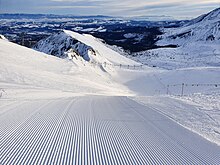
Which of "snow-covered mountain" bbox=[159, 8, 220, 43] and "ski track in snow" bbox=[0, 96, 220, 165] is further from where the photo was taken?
"snow-covered mountain" bbox=[159, 8, 220, 43]

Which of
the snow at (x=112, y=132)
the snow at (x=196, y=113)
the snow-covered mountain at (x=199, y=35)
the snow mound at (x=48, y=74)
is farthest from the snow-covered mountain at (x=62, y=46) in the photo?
the snow-covered mountain at (x=199, y=35)

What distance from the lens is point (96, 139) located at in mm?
11516

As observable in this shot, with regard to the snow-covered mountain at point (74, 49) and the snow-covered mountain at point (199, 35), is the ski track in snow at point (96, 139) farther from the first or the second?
the snow-covered mountain at point (199, 35)

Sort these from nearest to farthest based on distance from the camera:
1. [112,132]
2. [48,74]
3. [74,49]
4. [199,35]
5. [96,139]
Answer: [96,139]
[112,132]
[48,74]
[74,49]
[199,35]

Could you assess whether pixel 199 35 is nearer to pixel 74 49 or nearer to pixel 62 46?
pixel 62 46

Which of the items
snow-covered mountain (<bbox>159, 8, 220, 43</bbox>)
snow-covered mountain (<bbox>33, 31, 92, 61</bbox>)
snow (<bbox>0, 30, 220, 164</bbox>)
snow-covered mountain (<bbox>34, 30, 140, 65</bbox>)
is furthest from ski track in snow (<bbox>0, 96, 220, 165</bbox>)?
snow-covered mountain (<bbox>159, 8, 220, 43</bbox>)

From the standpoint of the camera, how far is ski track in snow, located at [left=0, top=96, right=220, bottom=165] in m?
9.45

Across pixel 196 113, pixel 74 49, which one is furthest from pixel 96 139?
pixel 74 49

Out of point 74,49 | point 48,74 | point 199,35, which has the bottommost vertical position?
point 48,74

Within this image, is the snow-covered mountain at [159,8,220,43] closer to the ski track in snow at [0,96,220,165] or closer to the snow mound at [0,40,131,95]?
the snow mound at [0,40,131,95]

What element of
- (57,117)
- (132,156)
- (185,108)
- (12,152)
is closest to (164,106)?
(185,108)

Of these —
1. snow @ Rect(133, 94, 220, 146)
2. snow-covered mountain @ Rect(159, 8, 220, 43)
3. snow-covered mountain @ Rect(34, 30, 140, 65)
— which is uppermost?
snow-covered mountain @ Rect(159, 8, 220, 43)

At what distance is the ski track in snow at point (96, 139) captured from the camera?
945 cm

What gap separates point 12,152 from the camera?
953cm
